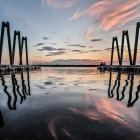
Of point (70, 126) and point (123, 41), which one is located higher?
point (123, 41)

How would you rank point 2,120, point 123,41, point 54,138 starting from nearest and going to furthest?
point 54,138 < point 2,120 < point 123,41

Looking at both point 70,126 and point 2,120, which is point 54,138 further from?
point 2,120

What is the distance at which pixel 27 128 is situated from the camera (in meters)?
3.69

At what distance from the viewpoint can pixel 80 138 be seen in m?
3.22

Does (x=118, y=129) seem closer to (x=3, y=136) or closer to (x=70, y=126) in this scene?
(x=70, y=126)

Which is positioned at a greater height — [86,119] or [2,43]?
[2,43]

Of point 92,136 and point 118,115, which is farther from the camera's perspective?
point 118,115

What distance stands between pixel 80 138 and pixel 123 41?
140 feet

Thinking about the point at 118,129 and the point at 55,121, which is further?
the point at 55,121

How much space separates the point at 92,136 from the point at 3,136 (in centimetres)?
219

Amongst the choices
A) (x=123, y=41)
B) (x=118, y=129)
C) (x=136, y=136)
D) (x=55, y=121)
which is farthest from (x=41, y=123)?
(x=123, y=41)

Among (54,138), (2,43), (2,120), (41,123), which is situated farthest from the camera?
(2,43)

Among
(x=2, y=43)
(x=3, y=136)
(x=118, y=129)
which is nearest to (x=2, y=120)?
(x=3, y=136)

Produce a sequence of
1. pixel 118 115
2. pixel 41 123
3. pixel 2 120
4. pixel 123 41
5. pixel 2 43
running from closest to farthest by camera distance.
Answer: pixel 41 123 → pixel 2 120 → pixel 118 115 → pixel 2 43 → pixel 123 41
